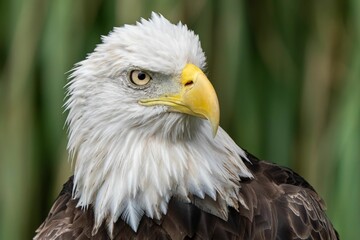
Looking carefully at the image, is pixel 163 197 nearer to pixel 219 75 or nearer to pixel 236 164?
pixel 236 164

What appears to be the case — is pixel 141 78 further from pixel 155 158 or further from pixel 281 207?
pixel 281 207

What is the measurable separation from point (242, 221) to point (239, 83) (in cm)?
130

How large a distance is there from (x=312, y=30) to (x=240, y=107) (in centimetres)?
38

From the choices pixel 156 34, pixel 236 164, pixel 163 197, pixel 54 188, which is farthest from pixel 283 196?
pixel 54 188

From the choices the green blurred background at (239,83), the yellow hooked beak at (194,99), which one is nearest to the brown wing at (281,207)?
the yellow hooked beak at (194,99)

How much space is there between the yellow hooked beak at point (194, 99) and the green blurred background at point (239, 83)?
3.79 feet

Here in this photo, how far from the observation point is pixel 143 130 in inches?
90.6

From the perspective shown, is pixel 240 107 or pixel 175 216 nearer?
pixel 175 216

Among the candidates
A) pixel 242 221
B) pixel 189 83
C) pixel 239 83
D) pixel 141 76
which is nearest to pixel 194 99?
pixel 189 83

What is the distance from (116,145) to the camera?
7.62ft

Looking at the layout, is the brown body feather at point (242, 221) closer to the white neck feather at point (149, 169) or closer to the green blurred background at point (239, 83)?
the white neck feather at point (149, 169)

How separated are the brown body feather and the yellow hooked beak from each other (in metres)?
0.26

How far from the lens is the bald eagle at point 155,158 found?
2.26 m

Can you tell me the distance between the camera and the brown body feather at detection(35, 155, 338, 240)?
7.74 feet
